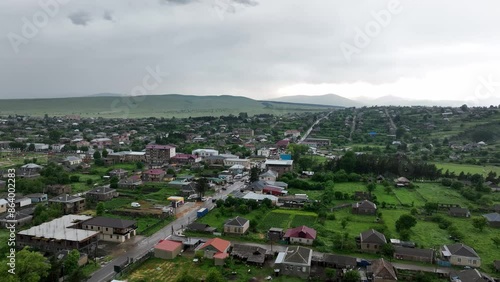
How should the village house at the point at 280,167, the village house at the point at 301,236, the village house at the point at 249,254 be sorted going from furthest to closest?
the village house at the point at 280,167 → the village house at the point at 301,236 → the village house at the point at 249,254

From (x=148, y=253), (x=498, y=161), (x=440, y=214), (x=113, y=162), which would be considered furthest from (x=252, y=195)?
(x=498, y=161)

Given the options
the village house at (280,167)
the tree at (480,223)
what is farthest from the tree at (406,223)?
the village house at (280,167)

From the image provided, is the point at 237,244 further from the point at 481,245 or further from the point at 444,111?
the point at 444,111

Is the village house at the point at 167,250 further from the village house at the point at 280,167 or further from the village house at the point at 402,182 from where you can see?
the village house at the point at 402,182

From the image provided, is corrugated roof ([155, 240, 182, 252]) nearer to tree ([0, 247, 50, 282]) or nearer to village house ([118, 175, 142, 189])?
tree ([0, 247, 50, 282])

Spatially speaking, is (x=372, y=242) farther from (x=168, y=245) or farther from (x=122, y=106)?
→ (x=122, y=106)

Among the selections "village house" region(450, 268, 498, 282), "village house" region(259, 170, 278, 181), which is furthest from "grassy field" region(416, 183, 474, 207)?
"village house" region(450, 268, 498, 282)
